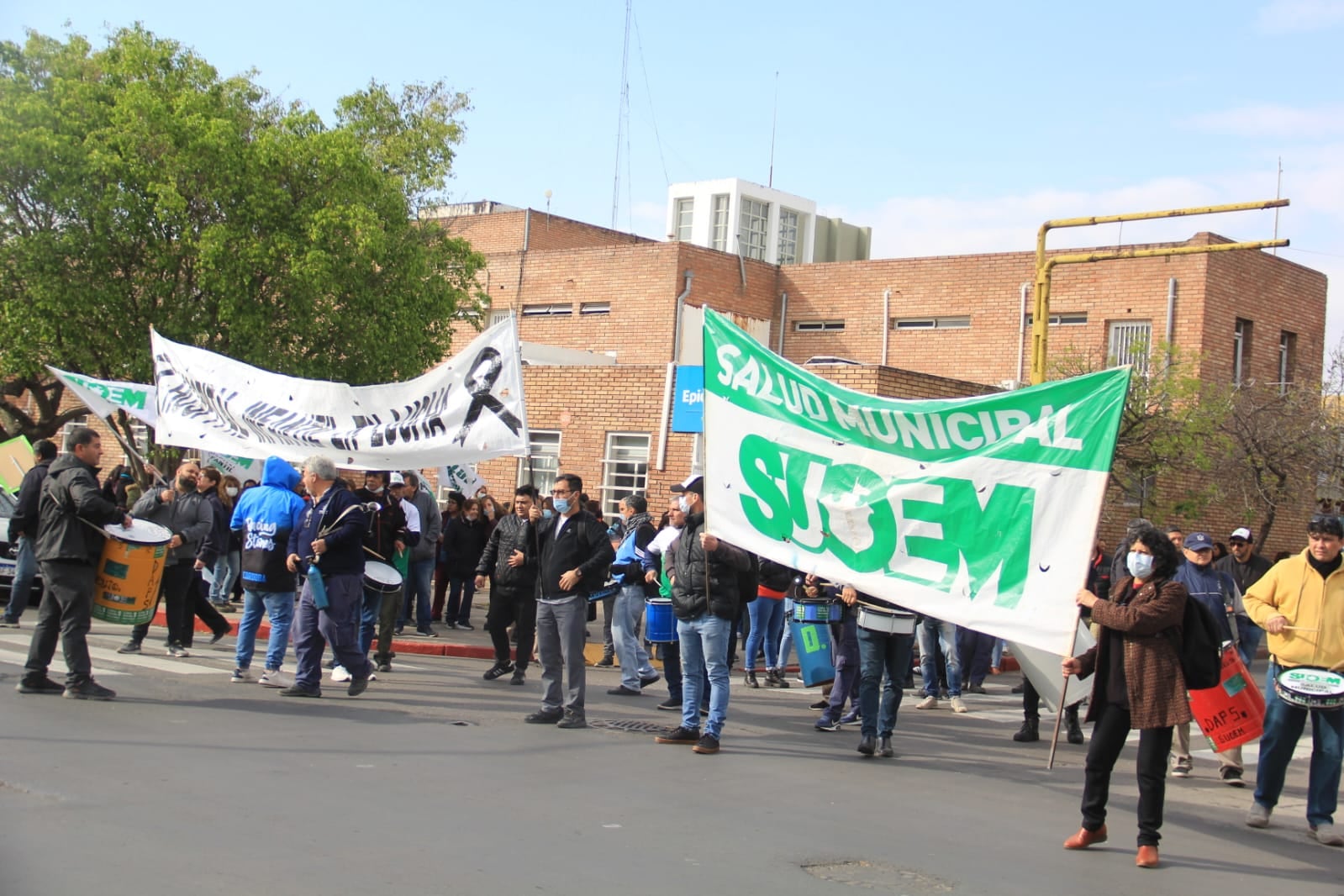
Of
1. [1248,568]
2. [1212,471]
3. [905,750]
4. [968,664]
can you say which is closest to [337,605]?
[905,750]

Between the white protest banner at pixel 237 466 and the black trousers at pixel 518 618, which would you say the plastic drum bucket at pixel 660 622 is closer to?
the black trousers at pixel 518 618

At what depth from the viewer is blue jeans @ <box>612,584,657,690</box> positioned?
1288 cm

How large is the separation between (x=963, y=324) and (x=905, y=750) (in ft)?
85.7

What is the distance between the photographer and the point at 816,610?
11688mm

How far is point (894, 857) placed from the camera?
22.1 ft

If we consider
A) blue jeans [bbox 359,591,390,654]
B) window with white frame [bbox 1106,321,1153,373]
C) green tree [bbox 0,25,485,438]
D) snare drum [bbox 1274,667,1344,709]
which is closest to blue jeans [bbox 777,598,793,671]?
blue jeans [bbox 359,591,390,654]

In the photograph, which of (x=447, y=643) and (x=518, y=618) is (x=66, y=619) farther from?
(x=447, y=643)

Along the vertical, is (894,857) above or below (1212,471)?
below

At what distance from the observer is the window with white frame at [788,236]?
5228cm

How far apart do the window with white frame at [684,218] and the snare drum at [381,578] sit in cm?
4093

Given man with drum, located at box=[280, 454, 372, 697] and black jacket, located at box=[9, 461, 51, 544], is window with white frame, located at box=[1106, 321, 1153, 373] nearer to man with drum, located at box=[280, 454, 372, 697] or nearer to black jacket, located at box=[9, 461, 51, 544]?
man with drum, located at box=[280, 454, 372, 697]

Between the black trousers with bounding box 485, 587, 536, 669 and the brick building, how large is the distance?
36.4 feet

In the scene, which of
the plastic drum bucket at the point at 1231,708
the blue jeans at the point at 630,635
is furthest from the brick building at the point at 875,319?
the plastic drum bucket at the point at 1231,708

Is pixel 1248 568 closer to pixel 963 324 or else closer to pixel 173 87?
pixel 173 87
